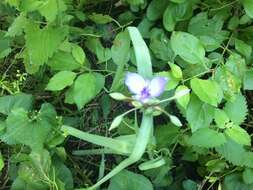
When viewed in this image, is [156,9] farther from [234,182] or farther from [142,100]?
[142,100]

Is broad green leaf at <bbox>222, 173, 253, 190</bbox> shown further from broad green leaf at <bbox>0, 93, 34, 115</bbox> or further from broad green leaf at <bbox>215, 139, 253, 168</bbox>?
broad green leaf at <bbox>0, 93, 34, 115</bbox>

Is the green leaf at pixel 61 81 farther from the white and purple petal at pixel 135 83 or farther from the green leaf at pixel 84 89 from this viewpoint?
the white and purple petal at pixel 135 83

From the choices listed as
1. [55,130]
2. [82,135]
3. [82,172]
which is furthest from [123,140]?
[82,172]

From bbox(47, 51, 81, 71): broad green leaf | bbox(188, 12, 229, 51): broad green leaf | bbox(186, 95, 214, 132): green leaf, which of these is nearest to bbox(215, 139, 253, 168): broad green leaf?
bbox(186, 95, 214, 132): green leaf

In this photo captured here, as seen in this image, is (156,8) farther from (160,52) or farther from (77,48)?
(77,48)

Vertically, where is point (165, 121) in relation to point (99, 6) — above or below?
below

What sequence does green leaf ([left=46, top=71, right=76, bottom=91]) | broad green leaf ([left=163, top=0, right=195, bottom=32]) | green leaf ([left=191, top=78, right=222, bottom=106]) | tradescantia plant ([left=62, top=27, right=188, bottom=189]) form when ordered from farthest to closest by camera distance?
broad green leaf ([left=163, top=0, right=195, bottom=32]), green leaf ([left=46, top=71, right=76, bottom=91]), green leaf ([left=191, top=78, right=222, bottom=106]), tradescantia plant ([left=62, top=27, right=188, bottom=189])

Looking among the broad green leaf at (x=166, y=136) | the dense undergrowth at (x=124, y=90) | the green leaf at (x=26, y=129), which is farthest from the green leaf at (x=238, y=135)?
the green leaf at (x=26, y=129)
